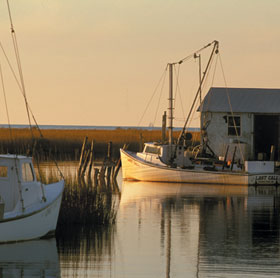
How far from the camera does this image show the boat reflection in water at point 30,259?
20214 mm

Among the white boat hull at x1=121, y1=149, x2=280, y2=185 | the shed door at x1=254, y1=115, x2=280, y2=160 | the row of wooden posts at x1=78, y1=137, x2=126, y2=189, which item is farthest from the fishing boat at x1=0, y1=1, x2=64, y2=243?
the shed door at x1=254, y1=115, x2=280, y2=160

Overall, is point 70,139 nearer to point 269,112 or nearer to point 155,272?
point 269,112

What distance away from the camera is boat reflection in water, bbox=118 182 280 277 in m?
21.0

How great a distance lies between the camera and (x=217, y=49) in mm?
51188

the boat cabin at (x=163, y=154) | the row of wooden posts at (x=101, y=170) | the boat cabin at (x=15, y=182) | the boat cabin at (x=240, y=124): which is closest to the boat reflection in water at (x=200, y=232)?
the boat cabin at (x=15, y=182)

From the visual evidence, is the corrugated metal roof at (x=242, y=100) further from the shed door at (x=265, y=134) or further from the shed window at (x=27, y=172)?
the shed window at (x=27, y=172)

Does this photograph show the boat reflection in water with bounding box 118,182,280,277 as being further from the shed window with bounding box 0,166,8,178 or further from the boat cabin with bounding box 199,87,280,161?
the boat cabin with bounding box 199,87,280,161

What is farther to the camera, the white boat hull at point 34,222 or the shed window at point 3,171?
the shed window at point 3,171

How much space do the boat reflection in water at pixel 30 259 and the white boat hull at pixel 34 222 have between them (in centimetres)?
20

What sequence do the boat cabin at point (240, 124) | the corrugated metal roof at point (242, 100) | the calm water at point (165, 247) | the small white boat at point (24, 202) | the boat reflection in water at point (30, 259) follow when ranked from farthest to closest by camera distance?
the corrugated metal roof at point (242, 100) → the boat cabin at point (240, 124) → the small white boat at point (24, 202) → the calm water at point (165, 247) → the boat reflection in water at point (30, 259)

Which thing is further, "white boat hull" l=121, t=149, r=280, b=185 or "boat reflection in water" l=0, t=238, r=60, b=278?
"white boat hull" l=121, t=149, r=280, b=185

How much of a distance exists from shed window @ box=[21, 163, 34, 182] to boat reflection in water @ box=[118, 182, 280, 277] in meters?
3.18

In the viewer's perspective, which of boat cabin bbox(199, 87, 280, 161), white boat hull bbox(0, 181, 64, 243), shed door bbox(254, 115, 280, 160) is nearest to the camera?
white boat hull bbox(0, 181, 64, 243)

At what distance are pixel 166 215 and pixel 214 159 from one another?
17.4 metres
